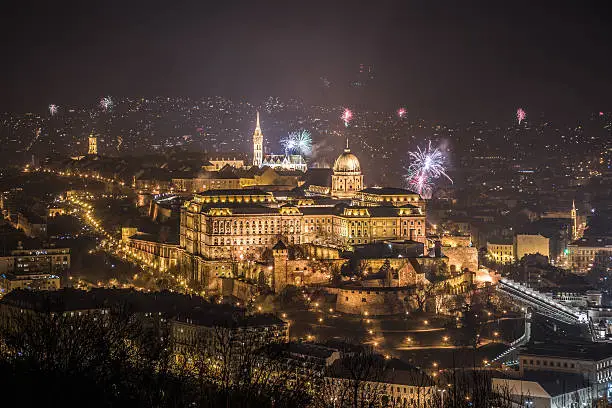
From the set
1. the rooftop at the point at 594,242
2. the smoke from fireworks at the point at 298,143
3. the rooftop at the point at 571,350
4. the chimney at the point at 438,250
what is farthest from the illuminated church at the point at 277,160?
the rooftop at the point at 571,350

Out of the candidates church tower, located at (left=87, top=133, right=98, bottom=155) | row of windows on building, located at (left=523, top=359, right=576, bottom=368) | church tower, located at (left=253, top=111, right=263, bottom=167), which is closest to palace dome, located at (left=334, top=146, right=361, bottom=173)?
church tower, located at (left=253, top=111, right=263, bottom=167)

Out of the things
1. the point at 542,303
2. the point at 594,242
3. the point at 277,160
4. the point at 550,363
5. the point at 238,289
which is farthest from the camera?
the point at 277,160

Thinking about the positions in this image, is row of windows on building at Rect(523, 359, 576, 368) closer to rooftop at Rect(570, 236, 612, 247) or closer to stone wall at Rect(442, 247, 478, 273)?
stone wall at Rect(442, 247, 478, 273)

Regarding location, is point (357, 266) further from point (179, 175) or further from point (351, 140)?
point (351, 140)

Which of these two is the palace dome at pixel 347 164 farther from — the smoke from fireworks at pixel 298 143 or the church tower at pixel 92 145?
the church tower at pixel 92 145

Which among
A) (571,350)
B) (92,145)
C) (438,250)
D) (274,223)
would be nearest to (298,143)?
(92,145)

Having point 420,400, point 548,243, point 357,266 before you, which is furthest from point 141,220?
point 420,400

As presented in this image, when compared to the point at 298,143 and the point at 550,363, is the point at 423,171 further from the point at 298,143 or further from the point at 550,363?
the point at 550,363
